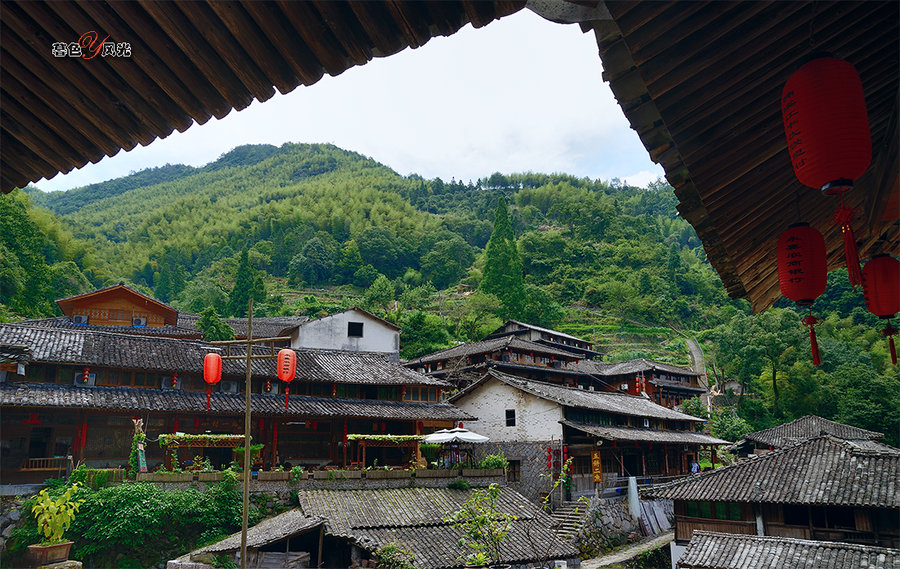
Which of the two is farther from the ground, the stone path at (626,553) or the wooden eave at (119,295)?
the wooden eave at (119,295)

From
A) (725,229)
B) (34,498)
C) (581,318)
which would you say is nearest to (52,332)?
(34,498)

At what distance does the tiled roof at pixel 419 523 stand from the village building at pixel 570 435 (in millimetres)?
4854

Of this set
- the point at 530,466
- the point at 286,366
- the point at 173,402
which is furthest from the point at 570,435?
the point at 173,402

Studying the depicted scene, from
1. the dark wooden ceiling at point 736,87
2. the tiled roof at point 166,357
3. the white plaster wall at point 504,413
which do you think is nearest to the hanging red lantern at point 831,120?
the dark wooden ceiling at point 736,87

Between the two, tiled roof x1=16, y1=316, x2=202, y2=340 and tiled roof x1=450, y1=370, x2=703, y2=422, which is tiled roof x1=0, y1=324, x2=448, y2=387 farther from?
tiled roof x1=16, y1=316, x2=202, y2=340

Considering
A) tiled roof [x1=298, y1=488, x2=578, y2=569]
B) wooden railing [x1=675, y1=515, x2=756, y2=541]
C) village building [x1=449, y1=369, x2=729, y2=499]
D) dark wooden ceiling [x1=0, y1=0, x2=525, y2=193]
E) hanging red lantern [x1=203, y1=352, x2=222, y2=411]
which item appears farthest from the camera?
village building [x1=449, y1=369, x2=729, y2=499]

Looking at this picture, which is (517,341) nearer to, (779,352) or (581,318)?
(779,352)

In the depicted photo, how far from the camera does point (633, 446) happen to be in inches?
1230

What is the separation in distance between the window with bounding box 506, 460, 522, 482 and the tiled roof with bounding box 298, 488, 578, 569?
4.59 m

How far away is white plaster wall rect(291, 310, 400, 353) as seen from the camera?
36188mm

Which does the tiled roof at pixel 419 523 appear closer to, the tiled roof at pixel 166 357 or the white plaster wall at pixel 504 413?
the white plaster wall at pixel 504 413

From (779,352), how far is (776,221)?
151ft

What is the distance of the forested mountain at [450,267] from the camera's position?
43.4 metres

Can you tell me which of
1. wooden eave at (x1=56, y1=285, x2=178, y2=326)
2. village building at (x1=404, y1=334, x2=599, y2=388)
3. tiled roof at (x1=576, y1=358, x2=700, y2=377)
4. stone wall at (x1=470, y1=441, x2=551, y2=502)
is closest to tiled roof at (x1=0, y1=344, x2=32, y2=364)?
stone wall at (x1=470, y1=441, x2=551, y2=502)
